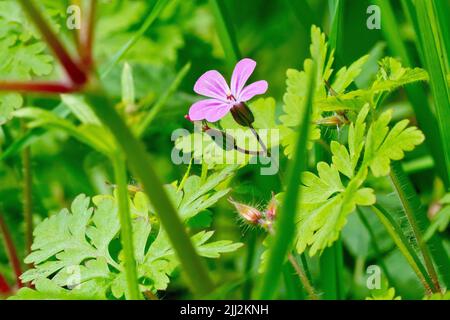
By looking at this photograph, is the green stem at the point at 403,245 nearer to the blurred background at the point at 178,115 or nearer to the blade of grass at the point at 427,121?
the blade of grass at the point at 427,121

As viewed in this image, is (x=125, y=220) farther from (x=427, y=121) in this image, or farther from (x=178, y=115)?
(x=178, y=115)

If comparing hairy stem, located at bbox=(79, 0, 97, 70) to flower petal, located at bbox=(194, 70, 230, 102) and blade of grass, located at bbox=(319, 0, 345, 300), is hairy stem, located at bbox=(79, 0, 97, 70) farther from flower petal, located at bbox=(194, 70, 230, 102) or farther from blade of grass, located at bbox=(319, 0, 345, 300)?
blade of grass, located at bbox=(319, 0, 345, 300)

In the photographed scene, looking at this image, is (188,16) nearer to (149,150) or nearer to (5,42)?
(149,150)

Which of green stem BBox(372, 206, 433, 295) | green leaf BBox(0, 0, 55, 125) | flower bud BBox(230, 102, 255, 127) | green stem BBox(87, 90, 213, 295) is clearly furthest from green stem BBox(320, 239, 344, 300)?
green leaf BBox(0, 0, 55, 125)

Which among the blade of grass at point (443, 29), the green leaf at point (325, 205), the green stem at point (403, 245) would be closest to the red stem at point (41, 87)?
the green leaf at point (325, 205)
